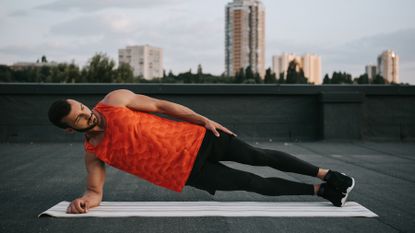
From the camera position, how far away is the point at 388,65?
11581 centimetres

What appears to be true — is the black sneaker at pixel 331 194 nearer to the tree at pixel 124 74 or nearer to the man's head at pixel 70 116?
the man's head at pixel 70 116

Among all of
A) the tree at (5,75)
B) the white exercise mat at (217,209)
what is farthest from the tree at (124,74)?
the white exercise mat at (217,209)

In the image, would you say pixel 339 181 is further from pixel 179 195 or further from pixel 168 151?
pixel 179 195

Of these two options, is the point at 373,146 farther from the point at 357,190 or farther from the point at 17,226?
the point at 17,226

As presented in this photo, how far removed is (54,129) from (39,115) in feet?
1.53

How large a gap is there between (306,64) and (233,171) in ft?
496

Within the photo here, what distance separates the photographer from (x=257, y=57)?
151500 millimetres

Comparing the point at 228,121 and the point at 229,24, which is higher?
the point at 229,24

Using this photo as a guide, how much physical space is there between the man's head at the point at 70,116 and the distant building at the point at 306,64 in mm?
142745

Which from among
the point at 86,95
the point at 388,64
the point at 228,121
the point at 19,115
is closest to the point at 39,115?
the point at 19,115

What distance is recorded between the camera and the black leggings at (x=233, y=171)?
3.18 metres

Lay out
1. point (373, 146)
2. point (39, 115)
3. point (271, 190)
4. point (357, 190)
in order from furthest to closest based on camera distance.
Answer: point (39, 115)
point (373, 146)
point (357, 190)
point (271, 190)

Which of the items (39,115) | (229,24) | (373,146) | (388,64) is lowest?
(373,146)

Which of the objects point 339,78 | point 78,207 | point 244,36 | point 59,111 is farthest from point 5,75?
point 59,111
